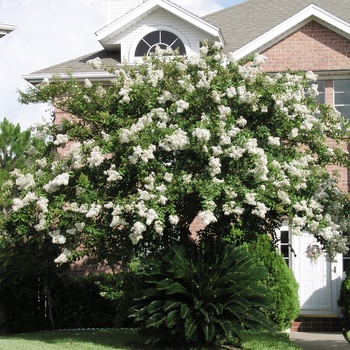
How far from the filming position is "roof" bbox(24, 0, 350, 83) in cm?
1923

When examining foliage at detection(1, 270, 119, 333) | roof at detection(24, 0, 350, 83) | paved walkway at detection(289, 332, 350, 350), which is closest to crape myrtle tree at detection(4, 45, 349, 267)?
paved walkway at detection(289, 332, 350, 350)

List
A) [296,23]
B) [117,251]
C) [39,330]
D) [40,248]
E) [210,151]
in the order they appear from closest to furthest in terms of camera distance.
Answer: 1. [210,151]
2. [117,251]
3. [40,248]
4. [39,330]
5. [296,23]

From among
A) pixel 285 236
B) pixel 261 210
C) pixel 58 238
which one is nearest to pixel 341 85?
pixel 285 236

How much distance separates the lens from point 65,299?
1770 centimetres

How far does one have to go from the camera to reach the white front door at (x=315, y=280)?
1873cm

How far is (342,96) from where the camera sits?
19.4m

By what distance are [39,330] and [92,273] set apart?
6.06ft

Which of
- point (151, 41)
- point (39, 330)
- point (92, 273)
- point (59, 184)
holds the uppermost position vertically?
point (151, 41)

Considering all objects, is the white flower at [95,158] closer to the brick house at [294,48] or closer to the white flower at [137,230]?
the white flower at [137,230]

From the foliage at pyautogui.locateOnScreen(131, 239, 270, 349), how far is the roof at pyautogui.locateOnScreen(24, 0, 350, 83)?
19.6 feet

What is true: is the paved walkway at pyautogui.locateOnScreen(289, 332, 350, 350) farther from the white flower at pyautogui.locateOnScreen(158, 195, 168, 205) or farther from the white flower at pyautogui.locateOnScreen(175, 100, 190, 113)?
the white flower at pyautogui.locateOnScreen(175, 100, 190, 113)

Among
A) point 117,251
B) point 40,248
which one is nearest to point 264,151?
point 117,251

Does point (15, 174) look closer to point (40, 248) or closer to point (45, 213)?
point (45, 213)

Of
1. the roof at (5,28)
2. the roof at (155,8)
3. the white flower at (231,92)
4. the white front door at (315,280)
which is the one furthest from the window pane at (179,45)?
the white flower at (231,92)
